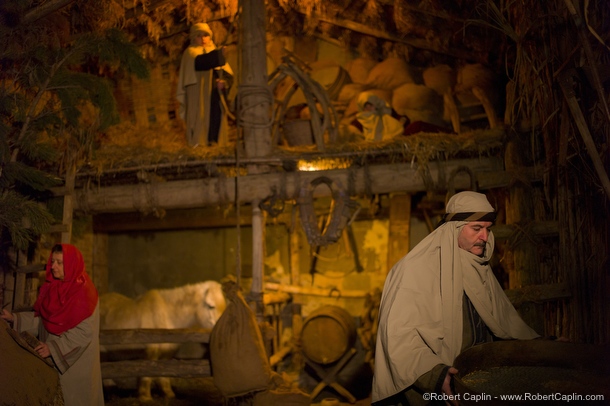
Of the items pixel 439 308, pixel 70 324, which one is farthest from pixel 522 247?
pixel 70 324

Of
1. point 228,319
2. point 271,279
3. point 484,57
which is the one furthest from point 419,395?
point 484,57

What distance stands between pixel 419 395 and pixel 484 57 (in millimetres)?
8303

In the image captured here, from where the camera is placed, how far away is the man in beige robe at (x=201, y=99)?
26.7ft

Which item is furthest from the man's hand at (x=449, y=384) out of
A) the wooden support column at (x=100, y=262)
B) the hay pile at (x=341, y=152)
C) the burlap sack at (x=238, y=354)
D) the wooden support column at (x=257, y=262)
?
the wooden support column at (x=100, y=262)

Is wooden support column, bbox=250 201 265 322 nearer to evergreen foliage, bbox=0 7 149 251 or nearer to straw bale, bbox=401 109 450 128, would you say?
evergreen foliage, bbox=0 7 149 251

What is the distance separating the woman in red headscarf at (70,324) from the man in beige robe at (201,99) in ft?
11.5

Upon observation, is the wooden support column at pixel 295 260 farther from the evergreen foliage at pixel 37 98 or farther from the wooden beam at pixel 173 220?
the evergreen foliage at pixel 37 98

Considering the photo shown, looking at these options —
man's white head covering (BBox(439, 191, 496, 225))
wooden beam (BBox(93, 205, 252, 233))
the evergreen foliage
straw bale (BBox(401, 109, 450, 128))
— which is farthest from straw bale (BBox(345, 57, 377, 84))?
man's white head covering (BBox(439, 191, 496, 225))

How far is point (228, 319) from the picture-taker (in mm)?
5809

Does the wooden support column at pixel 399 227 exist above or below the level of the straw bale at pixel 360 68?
below

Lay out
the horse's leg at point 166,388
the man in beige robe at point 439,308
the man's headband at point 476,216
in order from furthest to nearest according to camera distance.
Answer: the horse's leg at point 166,388 → the man's headband at point 476,216 → the man in beige robe at point 439,308

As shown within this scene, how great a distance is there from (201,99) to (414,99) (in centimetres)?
438

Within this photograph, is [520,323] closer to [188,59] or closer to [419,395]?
[419,395]

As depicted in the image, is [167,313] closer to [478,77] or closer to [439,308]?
[439,308]
